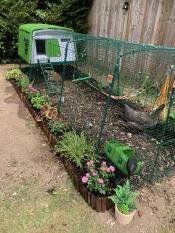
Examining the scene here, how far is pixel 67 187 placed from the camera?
2.94 meters

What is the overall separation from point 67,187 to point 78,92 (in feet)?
11.1

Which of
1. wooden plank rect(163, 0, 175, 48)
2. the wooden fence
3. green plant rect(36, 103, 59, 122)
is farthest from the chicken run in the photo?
the wooden fence

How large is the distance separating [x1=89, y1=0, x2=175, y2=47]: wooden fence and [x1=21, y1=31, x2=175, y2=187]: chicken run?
92 centimetres

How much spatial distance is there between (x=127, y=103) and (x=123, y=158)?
5.80 feet

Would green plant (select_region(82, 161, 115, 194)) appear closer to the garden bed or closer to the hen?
the garden bed

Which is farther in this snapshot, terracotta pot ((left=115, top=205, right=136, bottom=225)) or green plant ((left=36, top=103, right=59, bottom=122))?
green plant ((left=36, top=103, right=59, bottom=122))

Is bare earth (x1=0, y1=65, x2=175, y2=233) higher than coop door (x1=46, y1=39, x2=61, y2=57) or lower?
lower

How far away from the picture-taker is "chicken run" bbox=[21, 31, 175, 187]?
3225 mm

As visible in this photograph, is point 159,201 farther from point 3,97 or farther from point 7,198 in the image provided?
point 3,97

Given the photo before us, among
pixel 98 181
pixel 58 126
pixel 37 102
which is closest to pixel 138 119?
pixel 58 126

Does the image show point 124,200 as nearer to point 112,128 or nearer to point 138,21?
point 112,128

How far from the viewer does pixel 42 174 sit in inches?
125

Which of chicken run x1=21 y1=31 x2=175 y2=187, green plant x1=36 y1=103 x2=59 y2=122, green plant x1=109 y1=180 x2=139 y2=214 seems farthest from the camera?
green plant x1=36 y1=103 x2=59 y2=122

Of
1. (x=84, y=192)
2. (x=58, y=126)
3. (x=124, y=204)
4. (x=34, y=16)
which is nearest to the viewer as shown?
(x=124, y=204)
